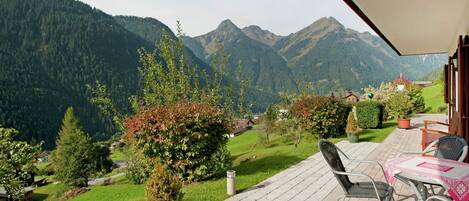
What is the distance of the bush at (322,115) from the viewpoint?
14.0 metres

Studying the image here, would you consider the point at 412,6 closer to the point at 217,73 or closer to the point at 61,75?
the point at 217,73

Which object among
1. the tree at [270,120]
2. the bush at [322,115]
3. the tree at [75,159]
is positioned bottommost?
the tree at [75,159]

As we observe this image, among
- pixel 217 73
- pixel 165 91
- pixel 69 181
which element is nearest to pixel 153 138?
pixel 165 91

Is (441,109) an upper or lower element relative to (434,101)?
lower

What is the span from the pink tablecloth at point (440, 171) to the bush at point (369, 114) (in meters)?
12.1

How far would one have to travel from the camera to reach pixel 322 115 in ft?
45.8

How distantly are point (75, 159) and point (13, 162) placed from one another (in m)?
31.3

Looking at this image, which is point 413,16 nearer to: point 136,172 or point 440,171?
point 440,171

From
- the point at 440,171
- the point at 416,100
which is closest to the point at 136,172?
the point at 440,171

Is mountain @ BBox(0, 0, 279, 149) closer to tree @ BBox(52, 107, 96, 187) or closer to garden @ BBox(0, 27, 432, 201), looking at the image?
tree @ BBox(52, 107, 96, 187)

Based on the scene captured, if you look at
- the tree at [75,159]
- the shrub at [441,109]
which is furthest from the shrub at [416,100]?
the tree at [75,159]

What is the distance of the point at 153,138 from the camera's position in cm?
707

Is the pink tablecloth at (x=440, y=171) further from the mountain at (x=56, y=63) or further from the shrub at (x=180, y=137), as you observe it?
the mountain at (x=56, y=63)

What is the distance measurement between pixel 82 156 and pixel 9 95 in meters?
67.3
